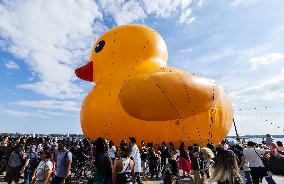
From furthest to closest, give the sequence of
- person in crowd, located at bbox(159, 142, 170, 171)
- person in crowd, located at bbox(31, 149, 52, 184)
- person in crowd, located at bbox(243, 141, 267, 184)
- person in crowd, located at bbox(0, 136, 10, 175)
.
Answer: person in crowd, located at bbox(159, 142, 170, 171), person in crowd, located at bbox(0, 136, 10, 175), person in crowd, located at bbox(243, 141, 267, 184), person in crowd, located at bbox(31, 149, 52, 184)

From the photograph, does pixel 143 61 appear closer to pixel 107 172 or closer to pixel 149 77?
pixel 149 77

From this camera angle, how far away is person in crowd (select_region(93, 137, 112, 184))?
216 inches

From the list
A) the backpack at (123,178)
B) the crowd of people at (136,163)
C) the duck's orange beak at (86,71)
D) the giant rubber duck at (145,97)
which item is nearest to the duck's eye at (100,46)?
the giant rubber duck at (145,97)

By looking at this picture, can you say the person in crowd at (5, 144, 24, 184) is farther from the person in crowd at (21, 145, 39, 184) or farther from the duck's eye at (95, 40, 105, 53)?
the duck's eye at (95, 40, 105, 53)

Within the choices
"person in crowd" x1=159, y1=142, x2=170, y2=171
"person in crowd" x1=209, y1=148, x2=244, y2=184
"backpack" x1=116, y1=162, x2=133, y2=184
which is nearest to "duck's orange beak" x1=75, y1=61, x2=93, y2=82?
"person in crowd" x1=159, y1=142, x2=170, y2=171

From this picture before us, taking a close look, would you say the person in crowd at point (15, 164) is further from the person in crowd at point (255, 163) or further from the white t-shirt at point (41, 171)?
the person in crowd at point (255, 163)

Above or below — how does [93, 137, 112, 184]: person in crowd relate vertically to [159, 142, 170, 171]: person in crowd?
below

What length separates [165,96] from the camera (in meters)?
13.4

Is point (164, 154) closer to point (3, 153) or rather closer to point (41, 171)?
point (3, 153)

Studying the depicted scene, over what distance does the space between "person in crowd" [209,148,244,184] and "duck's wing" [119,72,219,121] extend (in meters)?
9.72

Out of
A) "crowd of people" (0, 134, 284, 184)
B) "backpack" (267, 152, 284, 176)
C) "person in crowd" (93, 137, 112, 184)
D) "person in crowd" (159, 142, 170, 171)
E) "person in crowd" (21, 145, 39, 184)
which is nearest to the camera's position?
"backpack" (267, 152, 284, 176)

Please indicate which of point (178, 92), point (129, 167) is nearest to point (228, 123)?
point (178, 92)

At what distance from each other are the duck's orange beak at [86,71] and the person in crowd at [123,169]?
1230 cm

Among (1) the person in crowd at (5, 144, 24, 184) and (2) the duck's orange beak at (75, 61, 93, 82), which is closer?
(1) the person in crowd at (5, 144, 24, 184)
